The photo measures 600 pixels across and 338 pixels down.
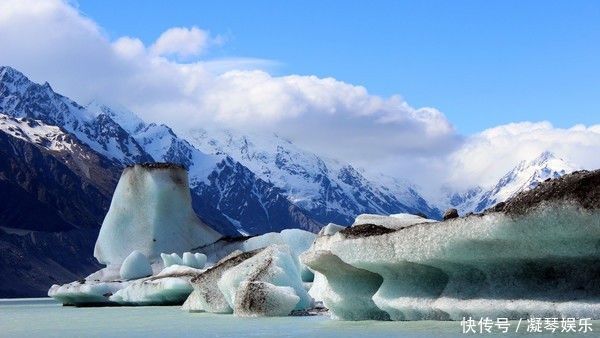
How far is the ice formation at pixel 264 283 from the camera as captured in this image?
54.9 ft

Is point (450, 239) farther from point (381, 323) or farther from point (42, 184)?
point (42, 184)

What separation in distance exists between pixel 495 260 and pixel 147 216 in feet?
90.0

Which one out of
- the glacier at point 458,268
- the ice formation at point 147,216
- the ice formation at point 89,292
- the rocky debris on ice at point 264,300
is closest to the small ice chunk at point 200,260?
the ice formation at point 89,292

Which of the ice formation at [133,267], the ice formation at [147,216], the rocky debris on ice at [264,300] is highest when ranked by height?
the ice formation at [147,216]

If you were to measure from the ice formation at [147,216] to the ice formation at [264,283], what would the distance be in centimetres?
1883

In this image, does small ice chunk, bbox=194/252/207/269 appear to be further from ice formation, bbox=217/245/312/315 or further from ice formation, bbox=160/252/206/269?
ice formation, bbox=217/245/312/315

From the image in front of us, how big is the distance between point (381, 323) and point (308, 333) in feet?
4.67

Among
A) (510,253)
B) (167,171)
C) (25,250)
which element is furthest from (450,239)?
(25,250)

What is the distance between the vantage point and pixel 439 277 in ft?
42.3

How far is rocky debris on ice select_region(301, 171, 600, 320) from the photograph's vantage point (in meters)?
10.6

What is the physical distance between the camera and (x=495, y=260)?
38.3 feet

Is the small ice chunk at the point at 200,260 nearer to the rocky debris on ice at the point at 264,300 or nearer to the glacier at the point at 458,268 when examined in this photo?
the glacier at the point at 458,268

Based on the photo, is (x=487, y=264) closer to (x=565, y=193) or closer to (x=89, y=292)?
(x=565, y=193)

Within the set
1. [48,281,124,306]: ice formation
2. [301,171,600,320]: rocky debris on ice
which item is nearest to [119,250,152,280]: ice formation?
[48,281,124,306]: ice formation
